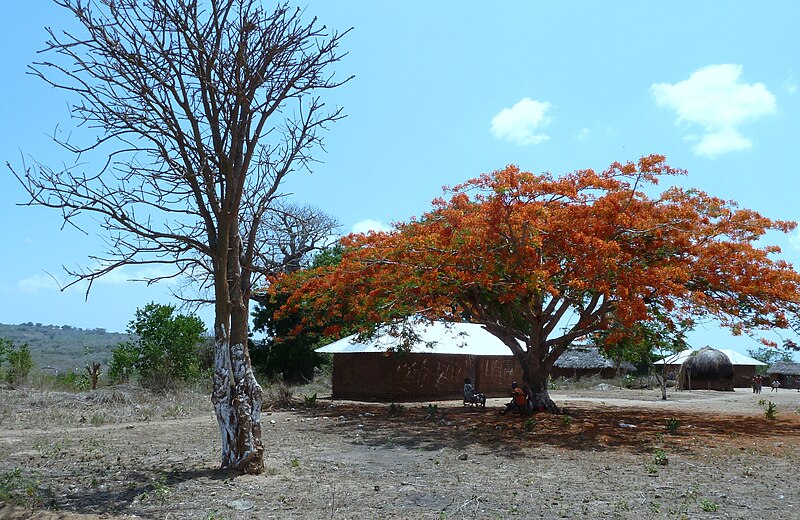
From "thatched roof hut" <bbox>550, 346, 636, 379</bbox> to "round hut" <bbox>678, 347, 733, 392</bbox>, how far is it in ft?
14.9

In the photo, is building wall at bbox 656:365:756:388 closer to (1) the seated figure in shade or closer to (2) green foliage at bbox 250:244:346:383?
(2) green foliage at bbox 250:244:346:383

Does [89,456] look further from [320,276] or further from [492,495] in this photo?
[320,276]

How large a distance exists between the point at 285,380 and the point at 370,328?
1504 centimetres

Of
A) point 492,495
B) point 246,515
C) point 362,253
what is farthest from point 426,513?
→ point 362,253

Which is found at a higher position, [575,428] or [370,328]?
[370,328]

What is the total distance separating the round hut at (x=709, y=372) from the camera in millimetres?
43250

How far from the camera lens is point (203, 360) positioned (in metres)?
31.5

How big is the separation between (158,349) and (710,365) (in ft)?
114

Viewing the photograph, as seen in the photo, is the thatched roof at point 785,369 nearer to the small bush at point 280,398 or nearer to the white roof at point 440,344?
the white roof at point 440,344

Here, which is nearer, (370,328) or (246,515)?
(246,515)

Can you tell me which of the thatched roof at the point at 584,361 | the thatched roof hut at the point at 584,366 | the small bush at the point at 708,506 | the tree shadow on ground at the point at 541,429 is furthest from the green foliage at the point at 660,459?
the thatched roof at the point at 584,361

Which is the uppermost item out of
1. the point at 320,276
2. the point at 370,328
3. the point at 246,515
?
the point at 320,276

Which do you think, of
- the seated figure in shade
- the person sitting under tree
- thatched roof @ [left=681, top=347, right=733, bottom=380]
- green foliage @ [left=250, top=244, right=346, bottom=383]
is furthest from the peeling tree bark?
thatched roof @ [left=681, top=347, right=733, bottom=380]

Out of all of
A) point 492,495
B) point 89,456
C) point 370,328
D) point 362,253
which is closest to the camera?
point 492,495
